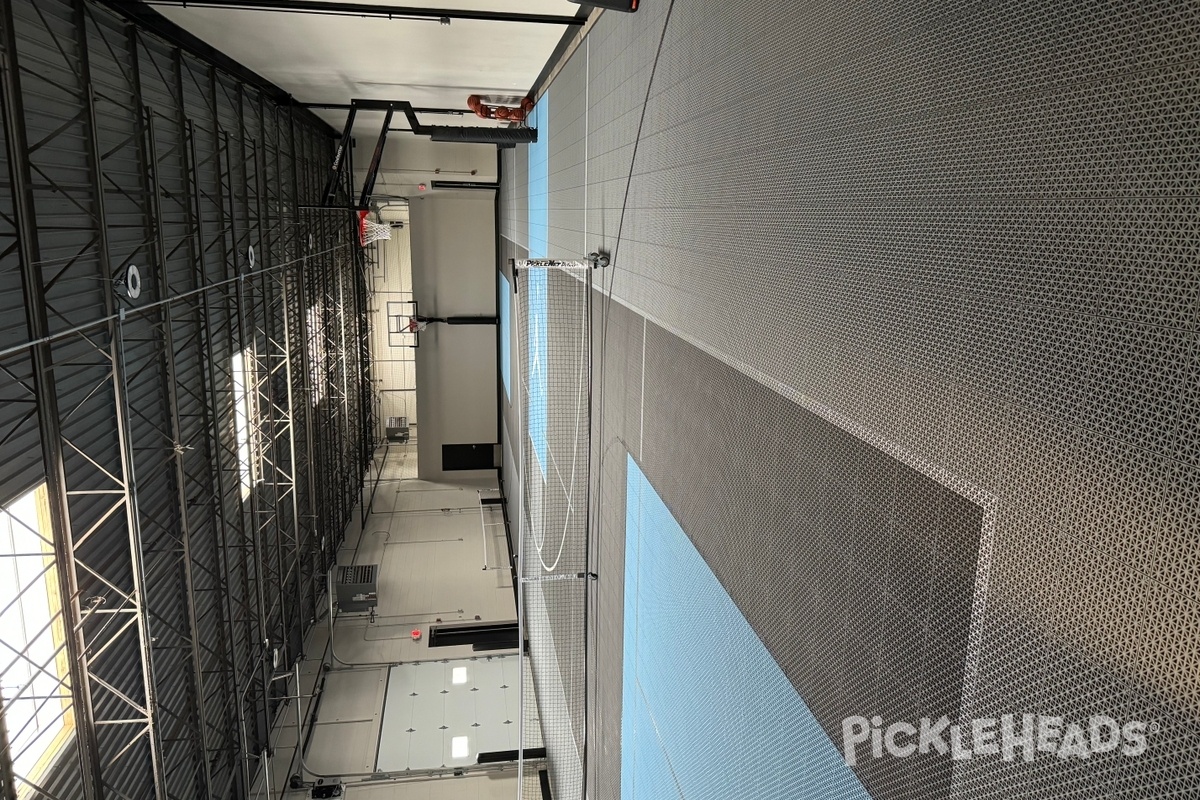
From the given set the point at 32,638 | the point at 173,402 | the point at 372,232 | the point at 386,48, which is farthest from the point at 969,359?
the point at 372,232

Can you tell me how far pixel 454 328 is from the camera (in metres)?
19.9

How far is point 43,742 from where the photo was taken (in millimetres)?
5469

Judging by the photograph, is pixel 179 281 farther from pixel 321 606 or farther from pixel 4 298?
pixel 321 606

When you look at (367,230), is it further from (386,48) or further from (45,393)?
(45,393)

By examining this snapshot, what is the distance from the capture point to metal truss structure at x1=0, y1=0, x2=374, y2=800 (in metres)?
5.25

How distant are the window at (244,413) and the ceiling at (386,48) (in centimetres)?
372

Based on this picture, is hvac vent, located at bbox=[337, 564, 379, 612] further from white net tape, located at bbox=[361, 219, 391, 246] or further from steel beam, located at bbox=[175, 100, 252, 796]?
white net tape, located at bbox=[361, 219, 391, 246]

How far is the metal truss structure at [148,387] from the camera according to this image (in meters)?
5.25

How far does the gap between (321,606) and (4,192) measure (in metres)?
10.9

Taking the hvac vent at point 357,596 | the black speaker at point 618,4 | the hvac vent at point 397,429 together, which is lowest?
the hvac vent at point 357,596

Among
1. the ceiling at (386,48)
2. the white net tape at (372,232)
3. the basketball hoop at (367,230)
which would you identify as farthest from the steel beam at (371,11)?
the basketball hoop at (367,230)

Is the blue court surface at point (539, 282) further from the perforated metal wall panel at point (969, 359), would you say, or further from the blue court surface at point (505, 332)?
the perforated metal wall panel at point (969, 359)

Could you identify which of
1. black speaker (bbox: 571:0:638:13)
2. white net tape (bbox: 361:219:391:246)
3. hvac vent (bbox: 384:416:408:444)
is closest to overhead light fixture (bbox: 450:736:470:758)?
black speaker (bbox: 571:0:638:13)

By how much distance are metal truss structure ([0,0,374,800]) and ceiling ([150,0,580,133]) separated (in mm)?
611
